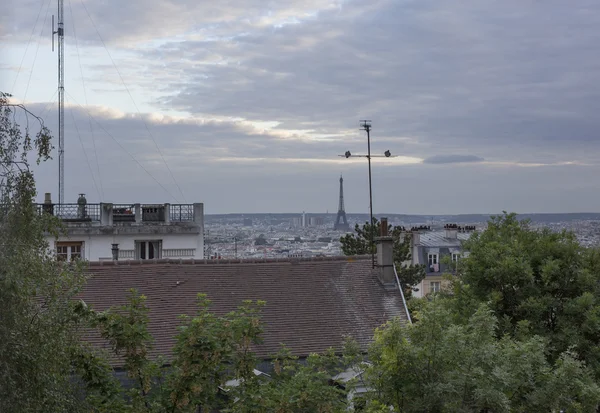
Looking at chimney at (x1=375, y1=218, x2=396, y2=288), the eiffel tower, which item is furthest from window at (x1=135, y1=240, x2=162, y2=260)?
the eiffel tower

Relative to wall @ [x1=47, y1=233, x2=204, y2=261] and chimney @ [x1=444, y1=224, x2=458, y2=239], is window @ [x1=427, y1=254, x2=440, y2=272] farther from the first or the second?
wall @ [x1=47, y1=233, x2=204, y2=261]

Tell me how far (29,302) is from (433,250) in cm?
6068

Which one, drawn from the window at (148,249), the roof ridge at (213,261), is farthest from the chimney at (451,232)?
the roof ridge at (213,261)

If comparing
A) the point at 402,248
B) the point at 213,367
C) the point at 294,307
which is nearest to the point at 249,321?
the point at 213,367

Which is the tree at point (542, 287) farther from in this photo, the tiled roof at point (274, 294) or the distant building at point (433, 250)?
the distant building at point (433, 250)

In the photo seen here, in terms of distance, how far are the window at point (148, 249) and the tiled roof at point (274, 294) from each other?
15259mm

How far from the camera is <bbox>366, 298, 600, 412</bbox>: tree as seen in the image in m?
16.0

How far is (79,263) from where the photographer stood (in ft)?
44.6

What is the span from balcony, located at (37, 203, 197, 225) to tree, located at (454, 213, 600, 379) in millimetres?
18681

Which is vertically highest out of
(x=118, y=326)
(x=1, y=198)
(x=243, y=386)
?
(x=1, y=198)

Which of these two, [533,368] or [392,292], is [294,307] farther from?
[533,368]

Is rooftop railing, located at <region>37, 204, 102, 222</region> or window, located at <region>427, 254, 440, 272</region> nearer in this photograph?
rooftop railing, located at <region>37, 204, 102, 222</region>

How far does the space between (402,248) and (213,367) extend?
113ft

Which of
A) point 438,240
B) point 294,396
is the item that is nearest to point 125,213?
point 294,396
